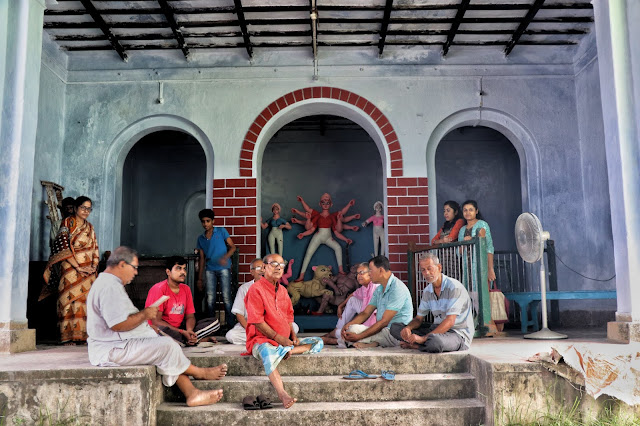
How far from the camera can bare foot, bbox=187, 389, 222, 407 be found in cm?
459

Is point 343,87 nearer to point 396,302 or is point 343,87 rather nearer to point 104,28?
point 104,28

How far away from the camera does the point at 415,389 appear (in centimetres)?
486

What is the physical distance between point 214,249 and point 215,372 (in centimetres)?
301

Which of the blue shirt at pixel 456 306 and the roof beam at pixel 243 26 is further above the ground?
the roof beam at pixel 243 26

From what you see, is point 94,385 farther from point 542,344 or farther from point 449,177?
point 449,177

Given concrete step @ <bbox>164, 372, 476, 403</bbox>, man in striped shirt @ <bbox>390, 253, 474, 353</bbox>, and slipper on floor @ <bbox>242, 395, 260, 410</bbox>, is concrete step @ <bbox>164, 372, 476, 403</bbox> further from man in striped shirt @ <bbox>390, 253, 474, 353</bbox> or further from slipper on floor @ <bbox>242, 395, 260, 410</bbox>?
man in striped shirt @ <bbox>390, 253, 474, 353</bbox>

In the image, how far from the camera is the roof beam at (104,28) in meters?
7.37

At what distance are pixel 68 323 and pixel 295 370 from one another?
3.23m

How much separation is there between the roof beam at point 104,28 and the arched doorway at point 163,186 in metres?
3.32

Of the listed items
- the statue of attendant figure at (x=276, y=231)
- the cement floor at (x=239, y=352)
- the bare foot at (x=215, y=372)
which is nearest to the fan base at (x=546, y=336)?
the cement floor at (x=239, y=352)

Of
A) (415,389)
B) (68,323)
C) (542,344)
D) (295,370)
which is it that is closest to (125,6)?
(68,323)

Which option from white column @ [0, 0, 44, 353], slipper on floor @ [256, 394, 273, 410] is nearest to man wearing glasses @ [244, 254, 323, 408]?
slipper on floor @ [256, 394, 273, 410]

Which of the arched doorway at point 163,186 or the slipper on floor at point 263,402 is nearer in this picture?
the slipper on floor at point 263,402

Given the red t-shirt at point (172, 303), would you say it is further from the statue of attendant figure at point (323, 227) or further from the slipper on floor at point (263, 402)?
the statue of attendant figure at point (323, 227)
